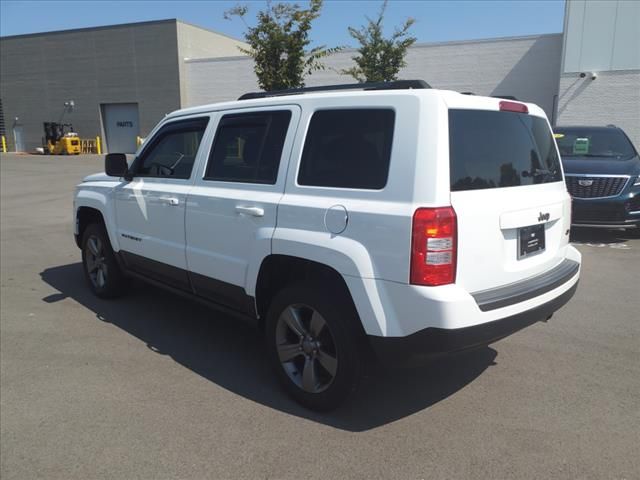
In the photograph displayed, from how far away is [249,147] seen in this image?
3.72m

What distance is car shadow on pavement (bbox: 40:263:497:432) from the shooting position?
3332 mm

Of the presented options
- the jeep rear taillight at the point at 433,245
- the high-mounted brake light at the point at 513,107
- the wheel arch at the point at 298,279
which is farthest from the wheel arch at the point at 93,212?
the high-mounted brake light at the point at 513,107

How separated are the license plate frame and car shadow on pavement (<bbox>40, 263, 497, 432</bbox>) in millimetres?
710

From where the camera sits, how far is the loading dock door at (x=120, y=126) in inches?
1486

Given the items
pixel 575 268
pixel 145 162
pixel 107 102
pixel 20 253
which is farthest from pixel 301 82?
pixel 107 102

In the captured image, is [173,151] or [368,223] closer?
[368,223]

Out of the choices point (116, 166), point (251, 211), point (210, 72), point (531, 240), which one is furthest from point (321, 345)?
point (210, 72)

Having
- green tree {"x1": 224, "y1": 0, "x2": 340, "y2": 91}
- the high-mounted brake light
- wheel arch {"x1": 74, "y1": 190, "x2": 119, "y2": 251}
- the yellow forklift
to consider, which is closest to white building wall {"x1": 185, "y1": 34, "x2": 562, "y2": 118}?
green tree {"x1": 224, "y1": 0, "x2": 340, "y2": 91}

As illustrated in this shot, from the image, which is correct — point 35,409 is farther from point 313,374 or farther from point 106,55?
point 106,55

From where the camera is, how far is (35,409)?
11.2 feet

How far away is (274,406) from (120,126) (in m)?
38.9

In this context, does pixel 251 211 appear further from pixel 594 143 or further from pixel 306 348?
pixel 594 143

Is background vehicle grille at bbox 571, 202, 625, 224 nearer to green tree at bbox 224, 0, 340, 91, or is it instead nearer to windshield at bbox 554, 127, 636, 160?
windshield at bbox 554, 127, 636, 160

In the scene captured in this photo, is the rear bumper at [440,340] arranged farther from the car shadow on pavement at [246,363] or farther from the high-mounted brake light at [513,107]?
the high-mounted brake light at [513,107]
